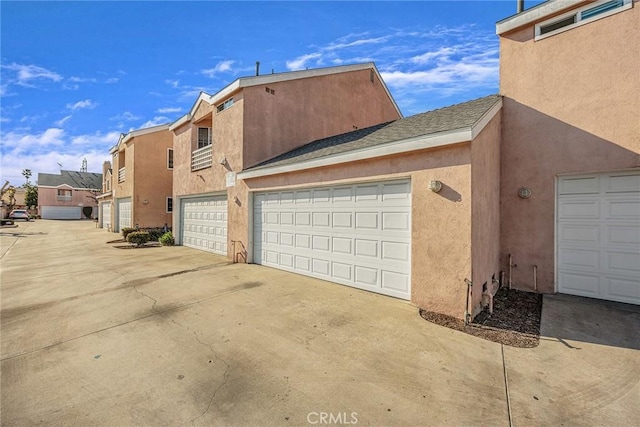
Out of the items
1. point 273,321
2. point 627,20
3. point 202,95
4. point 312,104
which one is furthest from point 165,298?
point 627,20

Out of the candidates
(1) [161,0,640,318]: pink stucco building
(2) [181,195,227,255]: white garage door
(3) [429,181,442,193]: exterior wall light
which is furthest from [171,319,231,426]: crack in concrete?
(2) [181,195,227,255]: white garage door

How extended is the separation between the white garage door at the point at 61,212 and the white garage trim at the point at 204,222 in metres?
46.2

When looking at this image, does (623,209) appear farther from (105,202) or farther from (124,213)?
(105,202)

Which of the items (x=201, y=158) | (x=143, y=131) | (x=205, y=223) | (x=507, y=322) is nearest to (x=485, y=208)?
(x=507, y=322)

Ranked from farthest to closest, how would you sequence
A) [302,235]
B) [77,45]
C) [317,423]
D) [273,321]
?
1. [77,45]
2. [302,235]
3. [273,321]
4. [317,423]

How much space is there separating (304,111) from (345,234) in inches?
262

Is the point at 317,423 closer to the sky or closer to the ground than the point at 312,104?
closer to the ground

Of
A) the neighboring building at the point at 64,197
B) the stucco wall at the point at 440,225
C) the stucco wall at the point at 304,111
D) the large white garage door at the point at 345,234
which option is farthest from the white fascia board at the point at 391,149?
the neighboring building at the point at 64,197

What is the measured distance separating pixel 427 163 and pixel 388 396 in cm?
395

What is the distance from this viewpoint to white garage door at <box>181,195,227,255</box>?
11.4 meters

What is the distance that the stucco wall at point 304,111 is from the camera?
990 cm

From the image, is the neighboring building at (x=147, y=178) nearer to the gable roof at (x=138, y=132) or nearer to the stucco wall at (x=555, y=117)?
the gable roof at (x=138, y=132)

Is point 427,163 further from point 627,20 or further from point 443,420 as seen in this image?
point 627,20

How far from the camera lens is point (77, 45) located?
32.6 feet
